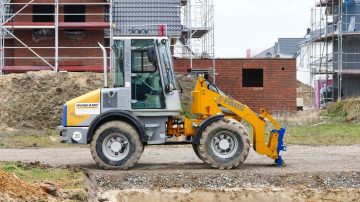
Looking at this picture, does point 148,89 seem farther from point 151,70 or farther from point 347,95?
point 347,95

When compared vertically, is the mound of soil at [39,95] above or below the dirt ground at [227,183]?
above

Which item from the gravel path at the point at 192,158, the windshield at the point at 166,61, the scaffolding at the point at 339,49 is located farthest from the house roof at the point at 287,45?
the windshield at the point at 166,61

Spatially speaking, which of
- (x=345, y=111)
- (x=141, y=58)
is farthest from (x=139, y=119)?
(x=345, y=111)

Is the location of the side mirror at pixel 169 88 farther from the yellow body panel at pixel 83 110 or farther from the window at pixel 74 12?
the window at pixel 74 12

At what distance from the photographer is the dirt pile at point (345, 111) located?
34469 millimetres

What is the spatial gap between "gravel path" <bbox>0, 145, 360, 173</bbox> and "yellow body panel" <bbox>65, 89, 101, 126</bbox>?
1.48 meters

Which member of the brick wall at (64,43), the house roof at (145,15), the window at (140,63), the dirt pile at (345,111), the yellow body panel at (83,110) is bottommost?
the dirt pile at (345,111)

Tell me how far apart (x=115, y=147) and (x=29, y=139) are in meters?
10.7

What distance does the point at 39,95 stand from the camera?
1315 inches

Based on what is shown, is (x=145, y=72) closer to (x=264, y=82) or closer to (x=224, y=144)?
(x=224, y=144)

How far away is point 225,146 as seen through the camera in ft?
58.7

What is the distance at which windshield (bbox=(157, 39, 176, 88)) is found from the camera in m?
17.9

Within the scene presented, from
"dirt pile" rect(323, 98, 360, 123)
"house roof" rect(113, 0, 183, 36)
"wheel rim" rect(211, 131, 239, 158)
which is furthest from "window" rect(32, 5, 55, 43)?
"wheel rim" rect(211, 131, 239, 158)

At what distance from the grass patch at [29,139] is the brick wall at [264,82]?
43.3 ft
